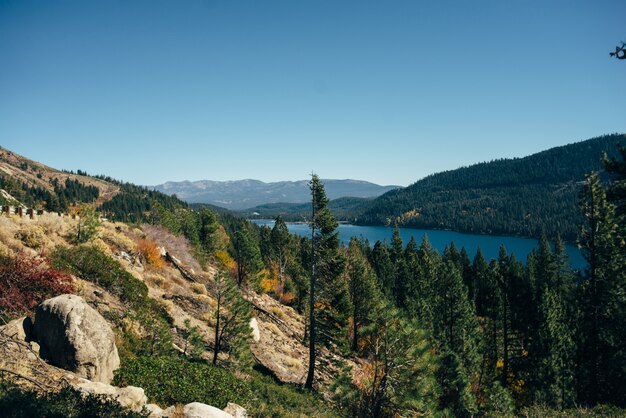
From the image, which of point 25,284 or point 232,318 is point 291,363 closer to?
point 232,318

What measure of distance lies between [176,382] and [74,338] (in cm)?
364

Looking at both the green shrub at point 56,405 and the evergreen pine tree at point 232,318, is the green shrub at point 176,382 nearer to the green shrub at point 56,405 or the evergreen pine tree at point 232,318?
the green shrub at point 56,405

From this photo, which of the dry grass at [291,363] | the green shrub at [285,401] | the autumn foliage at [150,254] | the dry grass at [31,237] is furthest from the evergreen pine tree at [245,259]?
the dry grass at [31,237]

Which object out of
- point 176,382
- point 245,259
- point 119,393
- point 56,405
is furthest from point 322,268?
point 245,259

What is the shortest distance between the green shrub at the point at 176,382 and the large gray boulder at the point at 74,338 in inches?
33.3

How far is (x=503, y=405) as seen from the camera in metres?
28.3

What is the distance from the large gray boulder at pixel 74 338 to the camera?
35.0 feet

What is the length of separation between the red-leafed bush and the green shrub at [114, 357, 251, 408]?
4.75 metres

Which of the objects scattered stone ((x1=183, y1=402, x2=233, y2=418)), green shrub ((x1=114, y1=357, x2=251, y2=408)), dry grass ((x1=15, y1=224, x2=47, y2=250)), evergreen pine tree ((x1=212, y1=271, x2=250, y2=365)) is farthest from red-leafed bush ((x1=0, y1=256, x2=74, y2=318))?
scattered stone ((x1=183, y1=402, x2=233, y2=418))

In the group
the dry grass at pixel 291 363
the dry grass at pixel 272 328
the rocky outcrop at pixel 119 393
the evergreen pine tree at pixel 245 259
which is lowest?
the dry grass at pixel 291 363

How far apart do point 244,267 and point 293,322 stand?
54.8ft

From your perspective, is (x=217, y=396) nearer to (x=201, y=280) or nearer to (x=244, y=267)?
(x=201, y=280)

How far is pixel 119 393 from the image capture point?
9.88 metres

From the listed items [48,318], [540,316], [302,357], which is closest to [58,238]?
[48,318]
